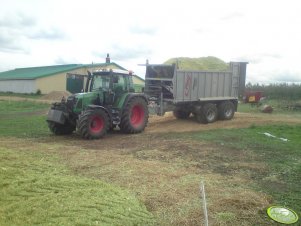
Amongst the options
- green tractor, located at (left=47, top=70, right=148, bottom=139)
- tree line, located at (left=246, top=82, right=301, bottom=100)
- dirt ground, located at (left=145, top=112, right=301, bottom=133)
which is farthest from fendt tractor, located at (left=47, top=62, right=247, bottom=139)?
tree line, located at (left=246, top=82, right=301, bottom=100)

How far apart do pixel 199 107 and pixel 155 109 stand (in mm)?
2152

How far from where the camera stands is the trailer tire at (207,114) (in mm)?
17219

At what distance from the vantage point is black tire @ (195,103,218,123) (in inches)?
678

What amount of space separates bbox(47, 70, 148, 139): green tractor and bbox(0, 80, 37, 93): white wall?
3107cm

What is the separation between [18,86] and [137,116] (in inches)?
1403

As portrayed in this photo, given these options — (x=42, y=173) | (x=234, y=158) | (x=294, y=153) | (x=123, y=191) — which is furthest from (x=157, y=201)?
(x=294, y=153)

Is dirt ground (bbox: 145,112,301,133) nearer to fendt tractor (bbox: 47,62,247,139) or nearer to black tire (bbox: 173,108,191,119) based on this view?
black tire (bbox: 173,108,191,119)

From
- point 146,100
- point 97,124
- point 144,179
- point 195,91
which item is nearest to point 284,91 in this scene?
point 195,91

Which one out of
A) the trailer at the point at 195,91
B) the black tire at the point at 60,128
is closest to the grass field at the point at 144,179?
the black tire at the point at 60,128

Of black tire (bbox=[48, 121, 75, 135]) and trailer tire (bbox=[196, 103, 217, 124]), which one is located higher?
trailer tire (bbox=[196, 103, 217, 124])

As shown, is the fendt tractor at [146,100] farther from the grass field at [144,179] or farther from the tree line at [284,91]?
the tree line at [284,91]

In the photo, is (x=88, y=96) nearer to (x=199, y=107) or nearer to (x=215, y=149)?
(x=215, y=149)

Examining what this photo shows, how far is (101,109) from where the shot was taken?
12.8 meters

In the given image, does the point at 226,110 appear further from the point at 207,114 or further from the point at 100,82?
A: the point at 100,82
